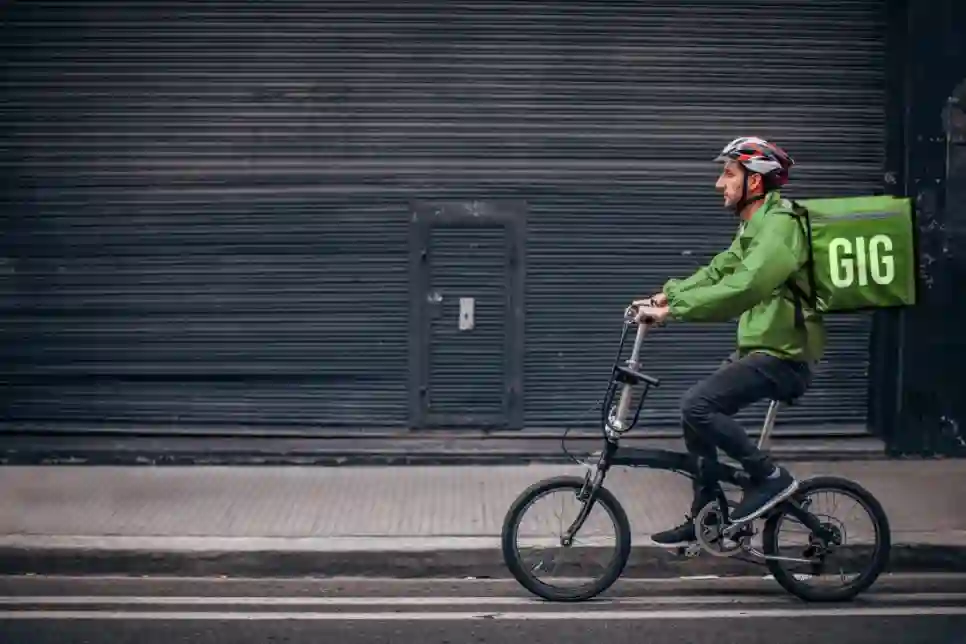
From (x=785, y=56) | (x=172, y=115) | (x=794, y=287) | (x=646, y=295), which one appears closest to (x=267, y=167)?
(x=172, y=115)

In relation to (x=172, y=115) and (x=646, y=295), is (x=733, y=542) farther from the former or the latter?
(x=172, y=115)

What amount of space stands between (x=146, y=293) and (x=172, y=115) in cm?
118

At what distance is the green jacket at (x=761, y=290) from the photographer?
20.7 feet

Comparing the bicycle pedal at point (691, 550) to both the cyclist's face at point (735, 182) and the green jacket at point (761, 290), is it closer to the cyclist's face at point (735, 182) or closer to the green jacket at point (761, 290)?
the green jacket at point (761, 290)

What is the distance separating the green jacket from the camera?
20.7 ft

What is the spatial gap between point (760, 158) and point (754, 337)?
799 millimetres

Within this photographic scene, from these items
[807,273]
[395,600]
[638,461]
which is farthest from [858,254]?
[395,600]

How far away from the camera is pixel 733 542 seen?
6.66 meters

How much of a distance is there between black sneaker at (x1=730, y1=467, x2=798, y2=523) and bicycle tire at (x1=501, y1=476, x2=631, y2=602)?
51cm

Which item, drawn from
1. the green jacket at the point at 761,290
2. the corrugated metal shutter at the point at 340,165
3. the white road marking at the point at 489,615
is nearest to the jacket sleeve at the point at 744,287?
the green jacket at the point at 761,290

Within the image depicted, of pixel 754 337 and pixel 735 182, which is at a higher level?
pixel 735 182

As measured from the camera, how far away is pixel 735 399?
6543 mm

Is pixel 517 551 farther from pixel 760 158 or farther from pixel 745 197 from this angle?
pixel 760 158

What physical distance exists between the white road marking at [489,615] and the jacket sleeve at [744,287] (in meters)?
1.35
